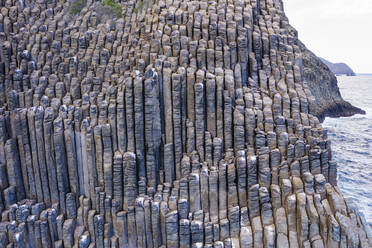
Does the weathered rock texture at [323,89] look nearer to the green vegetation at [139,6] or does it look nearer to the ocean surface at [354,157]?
the ocean surface at [354,157]

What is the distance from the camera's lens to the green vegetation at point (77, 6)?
37.6 ft

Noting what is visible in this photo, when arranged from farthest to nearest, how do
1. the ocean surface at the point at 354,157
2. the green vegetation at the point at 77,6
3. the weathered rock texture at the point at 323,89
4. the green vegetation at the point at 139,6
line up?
the weathered rock texture at the point at 323,89
the ocean surface at the point at 354,157
the green vegetation at the point at 77,6
the green vegetation at the point at 139,6

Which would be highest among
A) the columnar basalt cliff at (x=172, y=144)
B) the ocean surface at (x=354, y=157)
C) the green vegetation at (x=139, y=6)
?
the green vegetation at (x=139, y=6)

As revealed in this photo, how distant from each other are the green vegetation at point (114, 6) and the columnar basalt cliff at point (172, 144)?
152 cm

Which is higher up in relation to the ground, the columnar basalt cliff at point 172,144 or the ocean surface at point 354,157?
the columnar basalt cliff at point 172,144

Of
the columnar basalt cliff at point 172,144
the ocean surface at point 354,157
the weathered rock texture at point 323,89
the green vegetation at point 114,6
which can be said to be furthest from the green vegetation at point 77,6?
the weathered rock texture at point 323,89

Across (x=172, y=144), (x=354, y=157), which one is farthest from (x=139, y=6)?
(x=354, y=157)

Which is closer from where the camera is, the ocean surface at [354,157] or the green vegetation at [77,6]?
the green vegetation at [77,6]

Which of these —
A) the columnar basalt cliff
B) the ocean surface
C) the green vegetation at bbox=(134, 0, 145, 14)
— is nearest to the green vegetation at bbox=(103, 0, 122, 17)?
the green vegetation at bbox=(134, 0, 145, 14)

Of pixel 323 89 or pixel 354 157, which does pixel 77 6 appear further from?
pixel 323 89

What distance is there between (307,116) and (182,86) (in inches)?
149

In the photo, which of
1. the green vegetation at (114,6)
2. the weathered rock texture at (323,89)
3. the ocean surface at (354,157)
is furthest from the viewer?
the weathered rock texture at (323,89)

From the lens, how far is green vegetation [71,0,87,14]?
1145cm

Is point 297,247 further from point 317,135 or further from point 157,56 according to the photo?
point 157,56
